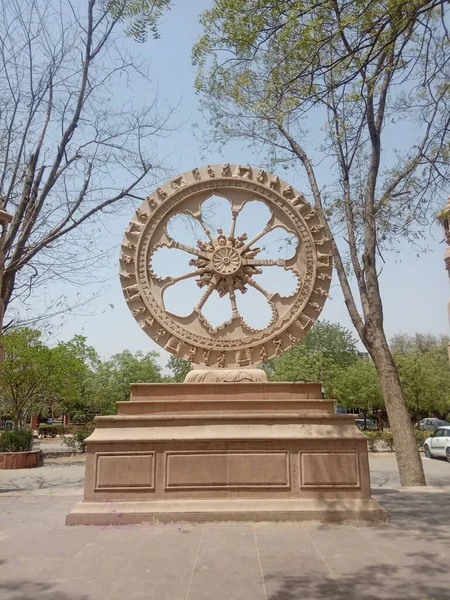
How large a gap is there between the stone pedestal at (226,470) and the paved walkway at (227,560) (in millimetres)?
249

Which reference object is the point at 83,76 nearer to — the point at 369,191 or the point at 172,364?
the point at 369,191

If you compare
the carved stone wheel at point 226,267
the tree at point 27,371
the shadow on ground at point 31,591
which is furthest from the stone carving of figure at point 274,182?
the tree at point 27,371

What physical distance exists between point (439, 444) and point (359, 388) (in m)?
12.7

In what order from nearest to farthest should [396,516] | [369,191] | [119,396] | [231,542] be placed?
[231,542], [396,516], [369,191], [119,396]

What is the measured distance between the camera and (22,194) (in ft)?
39.2

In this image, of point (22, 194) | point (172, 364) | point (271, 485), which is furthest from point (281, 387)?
point (172, 364)

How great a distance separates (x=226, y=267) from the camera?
800cm

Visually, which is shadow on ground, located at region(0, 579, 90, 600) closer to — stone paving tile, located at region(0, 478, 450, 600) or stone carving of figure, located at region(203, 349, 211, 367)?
stone paving tile, located at region(0, 478, 450, 600)

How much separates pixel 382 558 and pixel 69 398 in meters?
21.1

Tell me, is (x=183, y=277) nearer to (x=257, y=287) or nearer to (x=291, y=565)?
(x=257, y=287)

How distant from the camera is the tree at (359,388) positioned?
31.9 metres

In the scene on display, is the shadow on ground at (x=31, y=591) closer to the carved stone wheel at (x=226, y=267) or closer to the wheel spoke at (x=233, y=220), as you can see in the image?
the carved stone wheel at (x=226, y=267)

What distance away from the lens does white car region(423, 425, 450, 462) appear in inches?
779

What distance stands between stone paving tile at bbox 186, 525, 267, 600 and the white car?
16.7 meters
